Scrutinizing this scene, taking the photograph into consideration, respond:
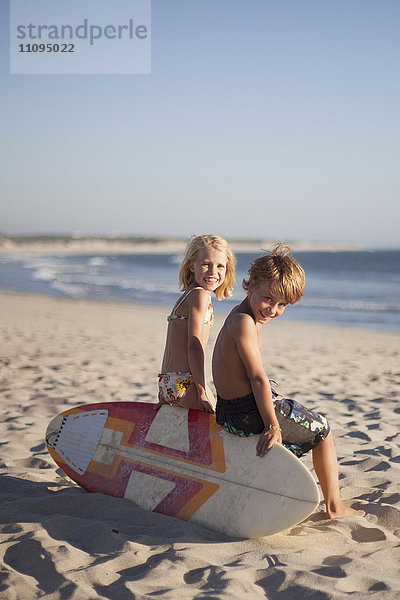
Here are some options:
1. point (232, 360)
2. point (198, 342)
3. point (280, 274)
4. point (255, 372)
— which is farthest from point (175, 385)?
point (280, 274)

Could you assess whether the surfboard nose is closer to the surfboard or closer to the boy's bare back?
the surfboard

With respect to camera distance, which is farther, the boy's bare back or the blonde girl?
the blonde girl

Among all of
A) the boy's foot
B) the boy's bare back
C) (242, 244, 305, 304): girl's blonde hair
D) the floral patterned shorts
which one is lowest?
the boy's foot

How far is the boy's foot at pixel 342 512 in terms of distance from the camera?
121 inches

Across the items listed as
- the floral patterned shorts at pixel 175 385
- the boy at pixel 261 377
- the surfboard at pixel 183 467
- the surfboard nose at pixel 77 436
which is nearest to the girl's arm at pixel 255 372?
the boy at pixel 261 377

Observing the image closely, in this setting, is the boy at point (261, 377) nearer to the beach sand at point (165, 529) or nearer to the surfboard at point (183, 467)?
the surfboard at point (183, 467)

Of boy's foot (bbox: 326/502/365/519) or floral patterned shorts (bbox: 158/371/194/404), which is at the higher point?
floral patterned shorts (bbox: 158/371/194/404)

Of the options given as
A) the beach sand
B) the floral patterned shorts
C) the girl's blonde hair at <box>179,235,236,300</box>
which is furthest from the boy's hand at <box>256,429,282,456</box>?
the girl's blonde hair at <box>179,235,236,300</box>

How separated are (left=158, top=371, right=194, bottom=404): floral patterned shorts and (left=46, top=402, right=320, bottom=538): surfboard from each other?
70mm

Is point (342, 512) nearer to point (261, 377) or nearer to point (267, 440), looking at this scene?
point (267, 440)

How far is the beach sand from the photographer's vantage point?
232cm

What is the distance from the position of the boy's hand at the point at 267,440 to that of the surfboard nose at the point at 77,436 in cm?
112

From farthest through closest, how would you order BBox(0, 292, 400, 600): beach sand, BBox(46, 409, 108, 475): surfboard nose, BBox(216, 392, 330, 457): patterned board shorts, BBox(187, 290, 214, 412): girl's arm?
BBox(46, 409, 108, 475): surfboard nose
BBox(187, 290, 214, 412): girl's arm
BBox(216, 392, 330, 457): patterned board shorts
BBox(0, 292, 400, 600): beach sand

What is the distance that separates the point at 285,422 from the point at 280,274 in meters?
0.77
